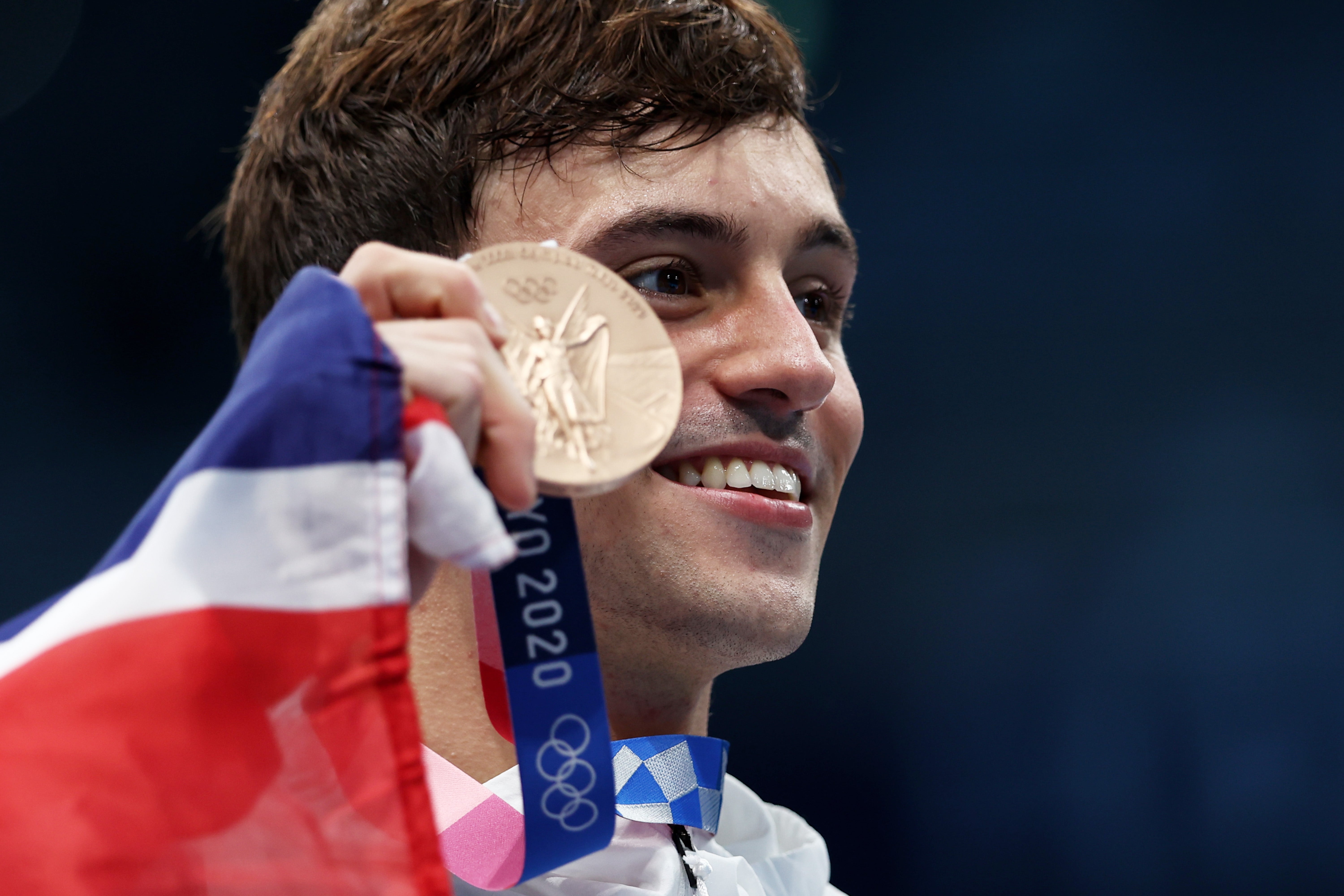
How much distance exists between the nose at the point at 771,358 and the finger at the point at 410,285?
0.63 m

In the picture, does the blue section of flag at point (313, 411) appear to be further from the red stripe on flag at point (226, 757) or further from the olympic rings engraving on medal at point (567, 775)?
the olympic rings engraving on medal at point (567, 775)

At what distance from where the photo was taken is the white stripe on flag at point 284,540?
730 mm

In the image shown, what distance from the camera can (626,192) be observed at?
1.48 m

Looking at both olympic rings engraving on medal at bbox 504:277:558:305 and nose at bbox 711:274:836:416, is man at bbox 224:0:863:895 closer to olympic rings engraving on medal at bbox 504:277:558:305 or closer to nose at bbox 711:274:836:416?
nose at bbox 711:274:836:416

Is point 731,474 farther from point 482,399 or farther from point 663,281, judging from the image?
point 482,399

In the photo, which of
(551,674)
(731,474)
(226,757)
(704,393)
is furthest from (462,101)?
(226,757)

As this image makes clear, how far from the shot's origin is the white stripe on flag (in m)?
0.73

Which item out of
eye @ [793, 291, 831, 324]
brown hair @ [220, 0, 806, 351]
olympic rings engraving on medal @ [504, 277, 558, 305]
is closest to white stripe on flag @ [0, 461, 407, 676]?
olympic rings engraving on medal @ [504, 277, 558, 305]

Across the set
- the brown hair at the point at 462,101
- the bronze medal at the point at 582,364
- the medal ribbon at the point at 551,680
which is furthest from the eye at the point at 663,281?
the medal ribbon at the point at 551,680

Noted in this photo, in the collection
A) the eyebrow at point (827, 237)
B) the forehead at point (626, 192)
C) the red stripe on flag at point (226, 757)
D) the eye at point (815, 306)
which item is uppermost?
the forehead at point (626, 192)

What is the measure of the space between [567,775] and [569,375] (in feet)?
1.28

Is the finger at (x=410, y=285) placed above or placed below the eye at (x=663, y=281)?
above

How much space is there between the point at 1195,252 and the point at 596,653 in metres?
3.59

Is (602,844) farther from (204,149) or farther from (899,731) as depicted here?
(204,149)
